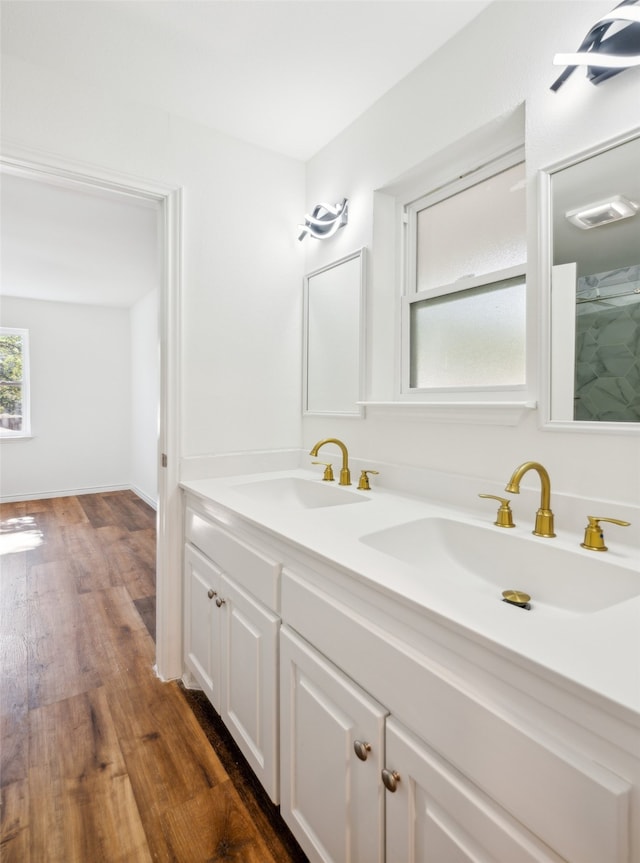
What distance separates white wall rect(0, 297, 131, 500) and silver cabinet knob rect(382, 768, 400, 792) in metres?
5.71

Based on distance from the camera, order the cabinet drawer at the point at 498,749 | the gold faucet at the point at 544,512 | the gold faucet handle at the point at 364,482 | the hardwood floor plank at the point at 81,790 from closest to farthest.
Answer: the cabinet drawer at the point at 498,749
the gold faucet at the point at 544,512
the hardwood floor plank at the point at 81,790
the gold faucet handle at the point at 364,482

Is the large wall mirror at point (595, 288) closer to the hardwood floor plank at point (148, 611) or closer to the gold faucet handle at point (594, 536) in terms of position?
the gold faucet handle at point (594, 536)

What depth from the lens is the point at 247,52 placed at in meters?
1.49

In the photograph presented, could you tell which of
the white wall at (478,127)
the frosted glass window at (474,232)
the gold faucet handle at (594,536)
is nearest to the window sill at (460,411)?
the white wall at (478,127)

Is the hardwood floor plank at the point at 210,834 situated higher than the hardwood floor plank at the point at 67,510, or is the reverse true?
the hardwood floor plank at the point at 67,510

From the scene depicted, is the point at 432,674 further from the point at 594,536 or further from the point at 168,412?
the point at 168,412

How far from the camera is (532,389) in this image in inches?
47.1

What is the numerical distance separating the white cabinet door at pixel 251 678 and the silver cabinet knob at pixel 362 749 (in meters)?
0.35

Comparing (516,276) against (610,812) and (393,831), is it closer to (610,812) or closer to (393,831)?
(610,812)

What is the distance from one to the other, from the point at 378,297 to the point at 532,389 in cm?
78

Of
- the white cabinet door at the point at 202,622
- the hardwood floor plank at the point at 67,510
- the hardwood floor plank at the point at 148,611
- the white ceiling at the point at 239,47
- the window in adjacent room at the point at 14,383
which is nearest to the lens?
the white ceiling at the point at 239,47

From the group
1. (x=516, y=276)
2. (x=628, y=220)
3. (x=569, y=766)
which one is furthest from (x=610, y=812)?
(x=516, y=276)

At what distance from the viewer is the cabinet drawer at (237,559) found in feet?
3.84

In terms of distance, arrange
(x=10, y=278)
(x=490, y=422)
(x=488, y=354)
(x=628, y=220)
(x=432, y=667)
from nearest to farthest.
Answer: (x=432, y=667), (x=628, y=220), (x=490, y=422), (x=488, y=354), (x=10, y=278)
